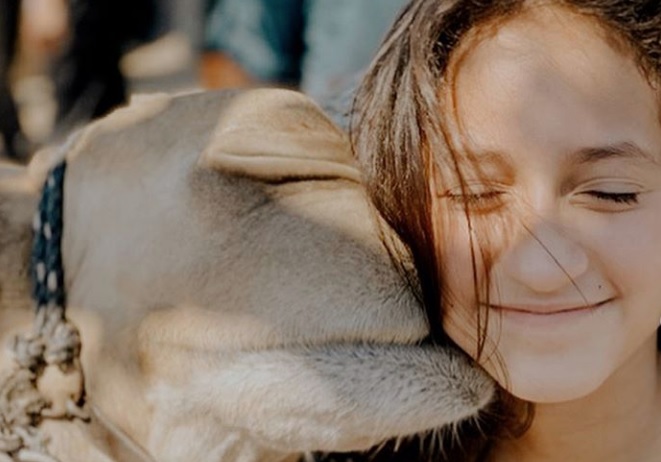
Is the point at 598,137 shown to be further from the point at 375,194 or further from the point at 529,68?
the point at 375,194

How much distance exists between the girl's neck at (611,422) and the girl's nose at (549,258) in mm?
239

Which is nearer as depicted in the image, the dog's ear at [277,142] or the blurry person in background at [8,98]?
the dog's ear at [277,142]

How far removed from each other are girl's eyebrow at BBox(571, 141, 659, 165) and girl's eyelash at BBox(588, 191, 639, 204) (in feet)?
0.10

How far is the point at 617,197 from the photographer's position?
1.35m

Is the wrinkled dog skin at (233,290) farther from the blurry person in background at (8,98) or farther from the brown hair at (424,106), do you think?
the blurry person in background at (8,98)

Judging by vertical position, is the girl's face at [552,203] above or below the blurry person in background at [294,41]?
above

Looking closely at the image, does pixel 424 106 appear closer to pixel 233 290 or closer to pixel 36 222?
pixel 233 290

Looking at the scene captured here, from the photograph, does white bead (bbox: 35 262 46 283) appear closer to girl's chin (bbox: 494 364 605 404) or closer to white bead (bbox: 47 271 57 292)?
white bead (bbox: 47 271 57 292)

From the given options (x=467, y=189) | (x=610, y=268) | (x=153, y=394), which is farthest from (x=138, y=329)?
(x=610, y=268)

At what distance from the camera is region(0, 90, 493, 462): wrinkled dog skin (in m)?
1.36

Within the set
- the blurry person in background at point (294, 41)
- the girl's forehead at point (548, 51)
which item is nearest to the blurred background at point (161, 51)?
the blurry person in background at point (294, 41)

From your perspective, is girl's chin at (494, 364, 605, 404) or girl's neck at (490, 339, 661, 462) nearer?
girl's chin at (494, 364, 605, 404)

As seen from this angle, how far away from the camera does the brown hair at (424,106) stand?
1.39 m

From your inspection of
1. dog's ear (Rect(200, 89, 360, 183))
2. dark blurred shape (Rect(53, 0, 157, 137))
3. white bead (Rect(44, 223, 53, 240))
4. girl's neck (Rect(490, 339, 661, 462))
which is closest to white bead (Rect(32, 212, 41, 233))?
white bead (Rect(44, 223, 53, 240))
